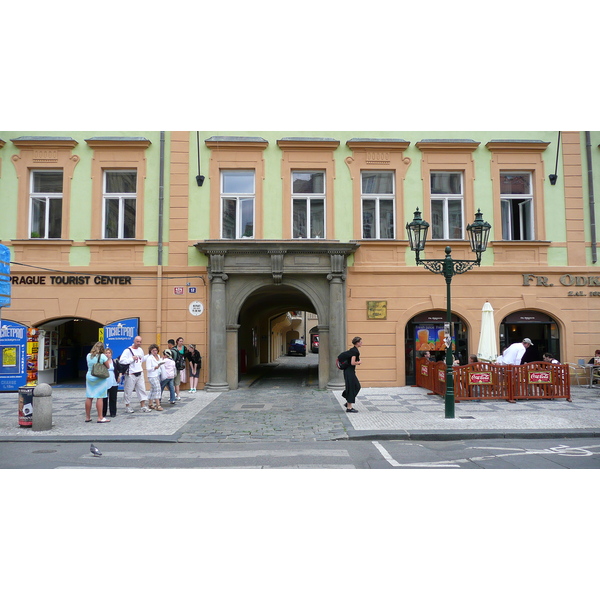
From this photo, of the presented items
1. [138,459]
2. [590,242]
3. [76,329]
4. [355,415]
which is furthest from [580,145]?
[76,329]

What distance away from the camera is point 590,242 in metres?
16.2

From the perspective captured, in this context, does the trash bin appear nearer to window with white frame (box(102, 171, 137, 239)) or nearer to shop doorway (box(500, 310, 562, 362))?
window with white frame (box(102, 171, 137, 239))

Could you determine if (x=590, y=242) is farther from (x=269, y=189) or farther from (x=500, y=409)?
(x=269, y=189)

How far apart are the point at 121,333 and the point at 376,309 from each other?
814cm

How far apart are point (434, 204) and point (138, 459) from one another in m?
12.6

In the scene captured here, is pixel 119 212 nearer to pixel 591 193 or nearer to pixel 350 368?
pixel 350 368

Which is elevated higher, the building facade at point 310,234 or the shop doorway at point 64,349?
the building facade at point 310,234

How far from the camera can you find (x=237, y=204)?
16250 mm

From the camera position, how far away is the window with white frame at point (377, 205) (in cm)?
1634

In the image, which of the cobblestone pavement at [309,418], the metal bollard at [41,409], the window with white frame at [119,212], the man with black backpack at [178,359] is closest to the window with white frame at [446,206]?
the cobblestone pavement at [309,418]

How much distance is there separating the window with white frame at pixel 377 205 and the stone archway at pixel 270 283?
125 centimetres

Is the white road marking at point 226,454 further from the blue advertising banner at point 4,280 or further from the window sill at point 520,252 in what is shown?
the window sill at point 520,252

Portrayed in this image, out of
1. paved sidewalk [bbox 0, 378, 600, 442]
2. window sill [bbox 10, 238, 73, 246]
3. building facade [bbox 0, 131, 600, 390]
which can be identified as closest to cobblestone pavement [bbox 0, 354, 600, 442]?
paved sidewalk [bbox 0, 378, 600, 442]

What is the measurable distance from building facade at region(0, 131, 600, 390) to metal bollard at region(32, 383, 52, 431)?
5.76m
